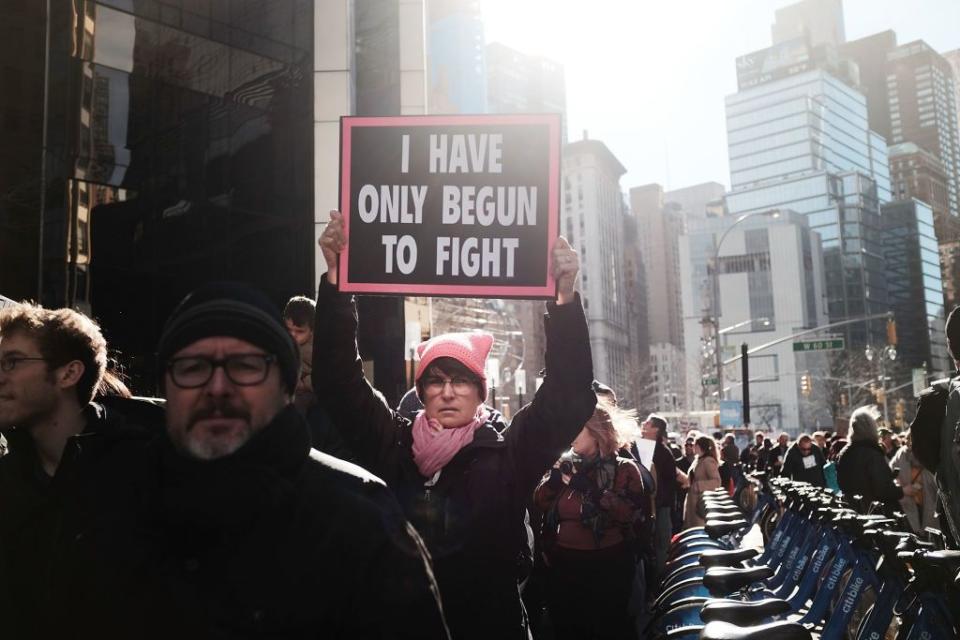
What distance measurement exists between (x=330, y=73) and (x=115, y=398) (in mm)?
13744

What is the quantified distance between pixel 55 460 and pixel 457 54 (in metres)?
78.3

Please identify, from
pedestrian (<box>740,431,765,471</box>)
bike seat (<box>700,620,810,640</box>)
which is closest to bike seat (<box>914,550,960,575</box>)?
bike seat (<box>700,620,810,640</box>)

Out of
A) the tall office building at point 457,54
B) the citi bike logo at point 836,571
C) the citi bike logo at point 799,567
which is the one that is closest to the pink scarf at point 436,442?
the citi bike logo at point 836,571

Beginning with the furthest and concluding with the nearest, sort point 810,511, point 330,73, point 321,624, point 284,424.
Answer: point 330,73
point 810,511
point 284,424
point 321,624

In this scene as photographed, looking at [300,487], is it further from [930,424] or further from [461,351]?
[930,424]

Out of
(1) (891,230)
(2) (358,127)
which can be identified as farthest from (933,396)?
(1) (891,230)

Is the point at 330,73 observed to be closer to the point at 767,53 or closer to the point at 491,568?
the point at 491,568

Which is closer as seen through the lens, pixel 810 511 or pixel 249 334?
pixel 249 334

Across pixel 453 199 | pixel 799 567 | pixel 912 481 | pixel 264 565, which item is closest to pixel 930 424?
pixel 799 567

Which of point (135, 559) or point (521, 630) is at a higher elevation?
point (135, 559)

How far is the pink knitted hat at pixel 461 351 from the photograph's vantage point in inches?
130

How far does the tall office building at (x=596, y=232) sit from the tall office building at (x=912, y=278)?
5223cm

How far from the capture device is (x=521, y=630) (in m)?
2.97

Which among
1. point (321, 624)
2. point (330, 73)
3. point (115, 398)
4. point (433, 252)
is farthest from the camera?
point (330, 73)
